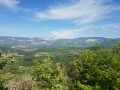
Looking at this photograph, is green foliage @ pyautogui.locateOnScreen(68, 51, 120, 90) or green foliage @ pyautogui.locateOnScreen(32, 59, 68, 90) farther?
green foliage @ pyautogui.locateOnScreen(32, 59, 68, 90)

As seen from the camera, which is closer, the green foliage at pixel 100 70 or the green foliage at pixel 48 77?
the green foliage at pixel 100 70

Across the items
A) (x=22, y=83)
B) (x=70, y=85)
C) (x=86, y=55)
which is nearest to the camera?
(x=86, y=55)

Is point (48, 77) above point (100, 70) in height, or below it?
below

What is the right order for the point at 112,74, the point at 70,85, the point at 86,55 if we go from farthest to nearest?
the point at 70,85
the point at 86,55
the point at 112,74

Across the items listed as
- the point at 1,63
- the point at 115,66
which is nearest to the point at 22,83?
the point at 1,63

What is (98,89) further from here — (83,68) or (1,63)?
(1,63)

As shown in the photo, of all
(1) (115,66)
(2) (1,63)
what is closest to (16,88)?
(2) (1,63)

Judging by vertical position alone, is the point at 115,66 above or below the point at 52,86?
above

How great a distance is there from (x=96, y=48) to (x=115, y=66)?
302 inches

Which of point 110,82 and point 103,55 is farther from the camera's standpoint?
point 103,55

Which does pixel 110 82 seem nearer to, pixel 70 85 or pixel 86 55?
pixel 86 55

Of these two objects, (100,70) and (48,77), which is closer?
(100,70)

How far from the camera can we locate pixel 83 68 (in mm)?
38781

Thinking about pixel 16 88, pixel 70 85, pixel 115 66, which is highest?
pixel 115 66
